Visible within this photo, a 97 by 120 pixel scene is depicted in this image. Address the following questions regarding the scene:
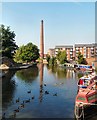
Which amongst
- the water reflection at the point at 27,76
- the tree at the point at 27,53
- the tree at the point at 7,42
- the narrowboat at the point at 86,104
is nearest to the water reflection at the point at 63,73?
the water reflection at the point at 27,76

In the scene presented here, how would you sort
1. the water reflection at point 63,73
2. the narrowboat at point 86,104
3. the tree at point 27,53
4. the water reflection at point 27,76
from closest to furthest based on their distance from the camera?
the narrowboat at point 86,104 < the water reflection at point 27,76 < the water reflection at point 63,73 < the tree at point 27,53

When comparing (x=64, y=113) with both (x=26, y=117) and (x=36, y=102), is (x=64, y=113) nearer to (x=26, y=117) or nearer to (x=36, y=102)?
(x=26, y=117)

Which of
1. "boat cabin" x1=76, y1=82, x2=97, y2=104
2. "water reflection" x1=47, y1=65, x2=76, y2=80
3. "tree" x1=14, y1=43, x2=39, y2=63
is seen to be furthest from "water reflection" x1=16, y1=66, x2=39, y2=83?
"tree" x1=14, y1=43, x2=39, y2=63

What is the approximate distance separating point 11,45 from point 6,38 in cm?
474

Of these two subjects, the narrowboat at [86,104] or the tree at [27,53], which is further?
the tree at [27,53]

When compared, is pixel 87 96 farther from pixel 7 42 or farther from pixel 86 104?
pixel 7 42

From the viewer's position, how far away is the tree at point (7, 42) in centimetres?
10025

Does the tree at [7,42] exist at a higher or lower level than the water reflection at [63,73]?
higher

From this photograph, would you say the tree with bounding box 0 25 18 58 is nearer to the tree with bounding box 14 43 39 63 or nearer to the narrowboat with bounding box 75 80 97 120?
the tree with bounding box 14 43 39 63

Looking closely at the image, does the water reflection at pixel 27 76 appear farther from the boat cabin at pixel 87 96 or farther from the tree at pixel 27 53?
the tree at pixel 27 53

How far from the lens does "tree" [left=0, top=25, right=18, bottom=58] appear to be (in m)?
100

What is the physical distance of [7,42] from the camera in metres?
104

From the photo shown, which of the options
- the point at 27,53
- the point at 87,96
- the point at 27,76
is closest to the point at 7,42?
the point at 27,76

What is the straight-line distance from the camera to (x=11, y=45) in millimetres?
107062
